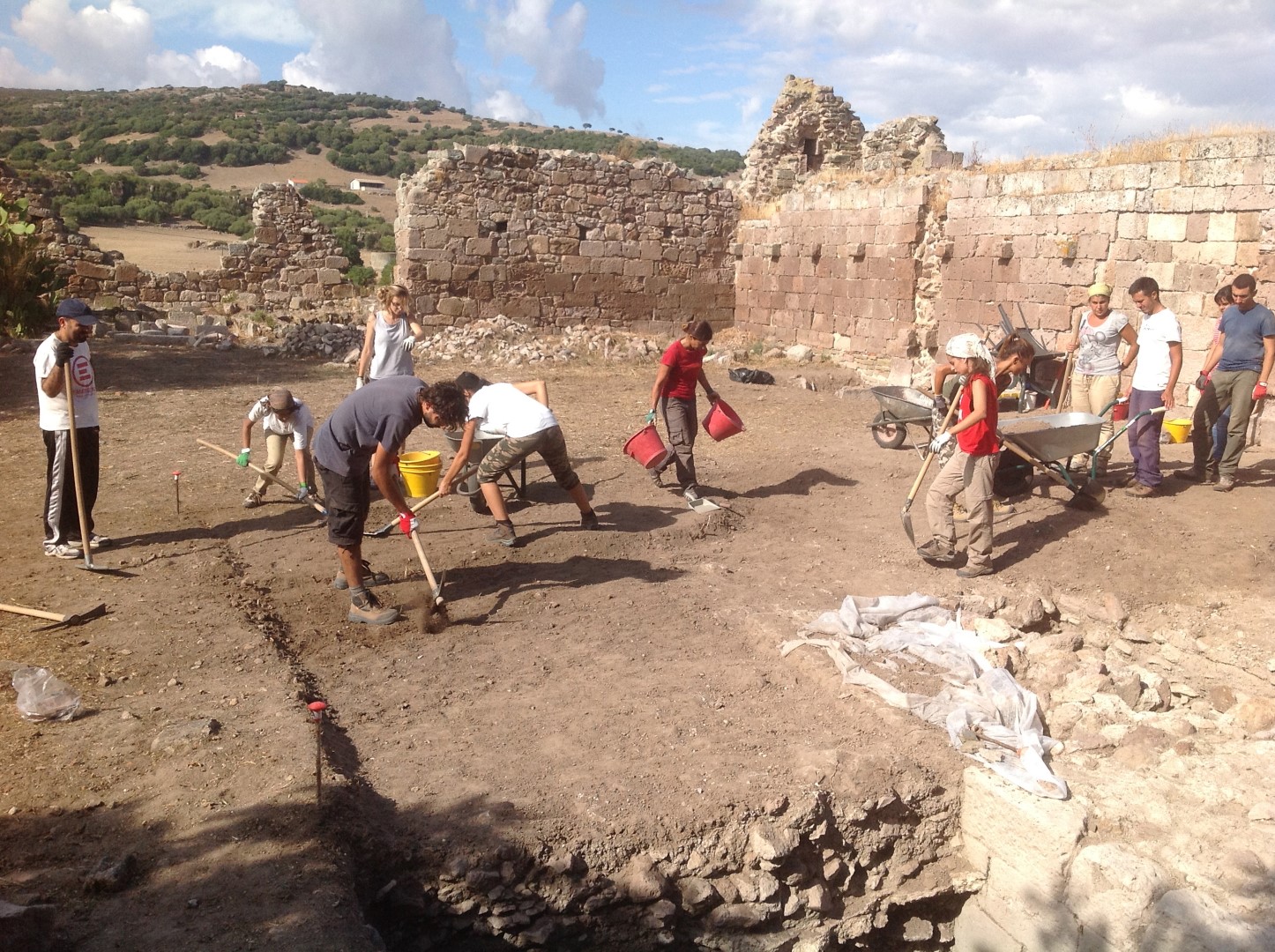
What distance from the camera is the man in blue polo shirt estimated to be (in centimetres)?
701

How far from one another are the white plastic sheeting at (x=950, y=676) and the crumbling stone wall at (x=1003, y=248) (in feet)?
20.9

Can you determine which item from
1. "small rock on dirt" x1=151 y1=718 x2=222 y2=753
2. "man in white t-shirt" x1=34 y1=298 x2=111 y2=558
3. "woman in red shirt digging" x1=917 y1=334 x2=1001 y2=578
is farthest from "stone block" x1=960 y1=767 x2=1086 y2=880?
"man in white t-shirt" x1=34 y1=298 x2=111 y2=558

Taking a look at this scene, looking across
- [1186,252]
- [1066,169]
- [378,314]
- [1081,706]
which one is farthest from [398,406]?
[1066,169]

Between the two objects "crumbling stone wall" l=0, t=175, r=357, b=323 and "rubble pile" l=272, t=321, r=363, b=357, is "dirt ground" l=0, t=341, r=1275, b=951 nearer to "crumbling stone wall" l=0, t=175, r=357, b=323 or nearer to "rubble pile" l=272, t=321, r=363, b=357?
"rubble pile" l=272, t=321, r=363, b=357

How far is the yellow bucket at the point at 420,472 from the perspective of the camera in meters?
6.72

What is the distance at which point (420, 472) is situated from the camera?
673cm

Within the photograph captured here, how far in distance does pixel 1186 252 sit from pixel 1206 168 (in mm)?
841

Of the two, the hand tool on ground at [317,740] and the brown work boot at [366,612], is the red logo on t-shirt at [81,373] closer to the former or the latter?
the brown work boot at [366,612]

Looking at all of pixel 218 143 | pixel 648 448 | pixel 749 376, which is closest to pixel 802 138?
pixel 749 376

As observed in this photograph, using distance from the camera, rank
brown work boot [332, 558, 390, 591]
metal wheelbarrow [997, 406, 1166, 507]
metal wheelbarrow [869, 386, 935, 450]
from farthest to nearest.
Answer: metal wheelbarrow [869, 386, 935, 450] < metal wheelbarrow [997, 406, 1166, 507] < brown work boot [332, 558, 390, 591]

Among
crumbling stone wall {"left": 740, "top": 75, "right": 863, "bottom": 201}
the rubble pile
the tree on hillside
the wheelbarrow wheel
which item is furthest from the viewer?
crumbling stone wall {"left": 740, "top": 75, "right": 863, "bottom": 201}

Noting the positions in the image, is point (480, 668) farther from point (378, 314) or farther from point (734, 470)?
point (734, 470)

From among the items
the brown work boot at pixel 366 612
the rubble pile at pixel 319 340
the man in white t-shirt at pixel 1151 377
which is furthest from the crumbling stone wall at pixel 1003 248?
the brown work boot at pixel 366 612

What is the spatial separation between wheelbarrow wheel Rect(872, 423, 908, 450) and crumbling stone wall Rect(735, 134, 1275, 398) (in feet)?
10.5
